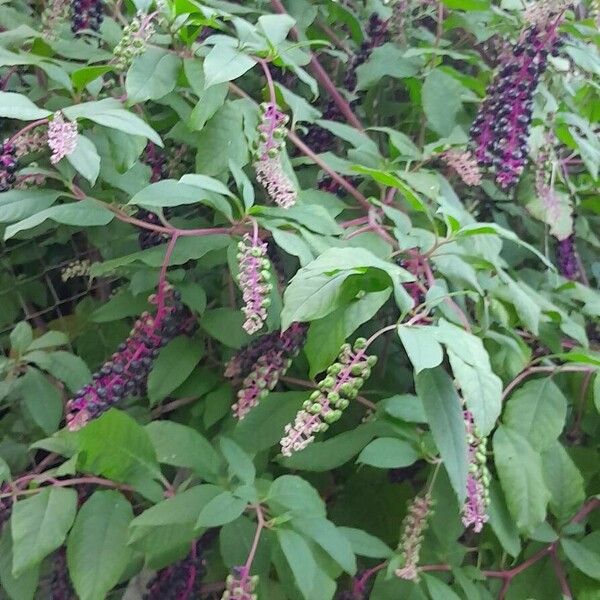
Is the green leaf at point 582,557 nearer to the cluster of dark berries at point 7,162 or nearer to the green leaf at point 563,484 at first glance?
the green leaf at point 563,484

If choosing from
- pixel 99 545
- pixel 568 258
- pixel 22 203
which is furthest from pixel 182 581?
pixel 568 258

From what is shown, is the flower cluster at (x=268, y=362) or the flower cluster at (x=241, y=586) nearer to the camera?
the flower cluster at (x=241, y=586)

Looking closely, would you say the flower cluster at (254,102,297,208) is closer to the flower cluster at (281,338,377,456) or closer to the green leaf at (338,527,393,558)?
the flower cluster at (281,338,377,456)

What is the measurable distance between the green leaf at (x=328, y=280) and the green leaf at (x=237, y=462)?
0.62ft

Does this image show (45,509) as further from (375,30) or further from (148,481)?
(375,30)

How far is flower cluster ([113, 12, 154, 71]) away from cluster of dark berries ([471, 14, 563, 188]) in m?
0.45

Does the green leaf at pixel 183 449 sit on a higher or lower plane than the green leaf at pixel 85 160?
lower

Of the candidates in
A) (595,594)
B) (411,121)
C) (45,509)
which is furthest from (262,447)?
(411,121)

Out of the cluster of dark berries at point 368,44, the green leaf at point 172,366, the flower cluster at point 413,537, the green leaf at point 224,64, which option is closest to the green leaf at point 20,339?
the green leaf at point 172,366

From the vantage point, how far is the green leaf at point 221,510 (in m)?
0.63

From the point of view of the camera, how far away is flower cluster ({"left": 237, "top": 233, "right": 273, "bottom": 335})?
2.11 feet

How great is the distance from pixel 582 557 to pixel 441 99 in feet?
2.21

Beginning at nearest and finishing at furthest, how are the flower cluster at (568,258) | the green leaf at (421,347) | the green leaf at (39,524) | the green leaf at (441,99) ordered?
the green leaf at (421,347)
the green leaf at (39,524)
the green leaf at (441,99)
the flower cluster at (568,258)

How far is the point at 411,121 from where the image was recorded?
1.20m
